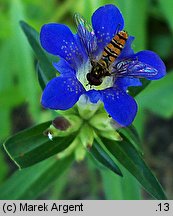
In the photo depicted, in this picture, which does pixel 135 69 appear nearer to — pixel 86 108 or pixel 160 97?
pixel 86 108

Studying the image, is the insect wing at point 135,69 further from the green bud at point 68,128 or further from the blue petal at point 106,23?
the green bud at point 68,128

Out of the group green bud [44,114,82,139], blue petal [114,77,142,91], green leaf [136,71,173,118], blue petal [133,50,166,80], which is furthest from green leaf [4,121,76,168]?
green leaf [136,71,173,118]

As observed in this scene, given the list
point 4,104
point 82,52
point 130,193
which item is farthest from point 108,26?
point 4,104

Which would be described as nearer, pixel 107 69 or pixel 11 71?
pixel 107 69

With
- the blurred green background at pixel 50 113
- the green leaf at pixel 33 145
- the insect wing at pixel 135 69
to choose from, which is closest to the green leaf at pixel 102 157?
the green leaf at pixel 33 145

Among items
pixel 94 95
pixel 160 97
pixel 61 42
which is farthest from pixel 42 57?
pixel 160 97
